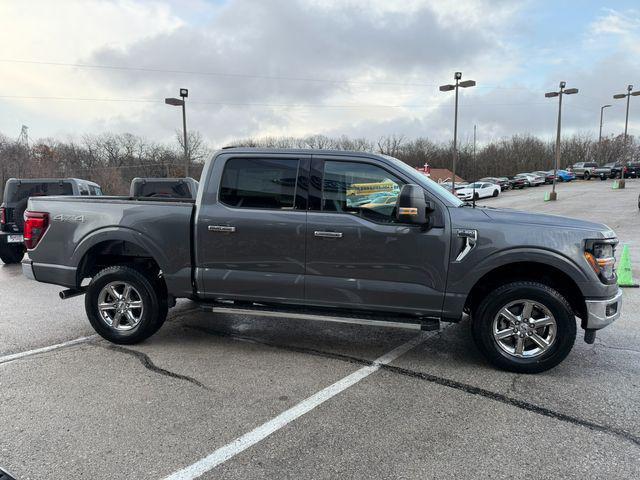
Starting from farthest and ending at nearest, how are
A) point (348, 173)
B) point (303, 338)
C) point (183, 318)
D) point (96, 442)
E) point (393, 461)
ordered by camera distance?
point (183, 318)
point (303, 338)
point (348, 173)
point (96, 442)
point (393, 461)

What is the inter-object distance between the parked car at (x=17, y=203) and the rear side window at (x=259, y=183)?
7.10 metres

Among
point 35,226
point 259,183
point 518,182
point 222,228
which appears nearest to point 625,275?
point 259,183

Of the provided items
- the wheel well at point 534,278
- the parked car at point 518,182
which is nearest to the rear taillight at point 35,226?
the wheel well at point 534,278

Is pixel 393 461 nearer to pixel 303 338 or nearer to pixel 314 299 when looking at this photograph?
pixel 314 299

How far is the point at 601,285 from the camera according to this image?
13.1 ft

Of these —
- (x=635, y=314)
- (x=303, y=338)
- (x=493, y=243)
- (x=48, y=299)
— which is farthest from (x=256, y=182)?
(x=635, y=314)

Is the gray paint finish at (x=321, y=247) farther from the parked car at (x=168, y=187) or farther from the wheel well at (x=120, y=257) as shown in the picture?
the parked car at (x=168, y=187)

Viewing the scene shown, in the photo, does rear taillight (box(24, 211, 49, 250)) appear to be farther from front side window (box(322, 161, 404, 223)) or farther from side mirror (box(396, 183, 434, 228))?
side mirror (box(396, 183, 434, 228))

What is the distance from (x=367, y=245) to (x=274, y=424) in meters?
Result: 1.76

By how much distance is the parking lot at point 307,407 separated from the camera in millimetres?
2842

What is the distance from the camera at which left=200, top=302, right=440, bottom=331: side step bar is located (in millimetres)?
4219

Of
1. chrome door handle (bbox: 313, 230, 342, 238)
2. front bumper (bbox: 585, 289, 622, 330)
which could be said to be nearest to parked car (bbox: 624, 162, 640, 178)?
front bumper (bbox: 585, 289, 622, 330)

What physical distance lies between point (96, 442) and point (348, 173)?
117 inches

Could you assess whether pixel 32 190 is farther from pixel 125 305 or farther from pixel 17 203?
pixel 125 305
